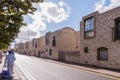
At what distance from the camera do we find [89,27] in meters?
28.5

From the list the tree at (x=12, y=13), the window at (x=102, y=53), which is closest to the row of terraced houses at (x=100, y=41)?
the window at (x=102, y=53)

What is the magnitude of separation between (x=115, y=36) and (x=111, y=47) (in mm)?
1268

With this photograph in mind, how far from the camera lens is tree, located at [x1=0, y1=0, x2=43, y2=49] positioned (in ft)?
29.7

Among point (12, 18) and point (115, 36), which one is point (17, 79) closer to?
point (12, 18)

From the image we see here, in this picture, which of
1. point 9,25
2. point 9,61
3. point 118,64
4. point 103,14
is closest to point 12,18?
point 9,25

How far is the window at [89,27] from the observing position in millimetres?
27422

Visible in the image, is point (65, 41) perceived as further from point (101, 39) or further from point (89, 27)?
point (101, 39)

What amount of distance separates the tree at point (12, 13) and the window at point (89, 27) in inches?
697

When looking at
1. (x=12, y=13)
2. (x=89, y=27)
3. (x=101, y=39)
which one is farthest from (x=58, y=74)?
(x=89, y=27)

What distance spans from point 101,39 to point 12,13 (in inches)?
645

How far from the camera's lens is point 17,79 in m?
13.4

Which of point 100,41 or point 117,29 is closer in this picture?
point 117,29

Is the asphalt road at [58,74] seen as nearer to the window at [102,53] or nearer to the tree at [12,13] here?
the window at [102,53]

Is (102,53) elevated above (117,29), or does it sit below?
below
